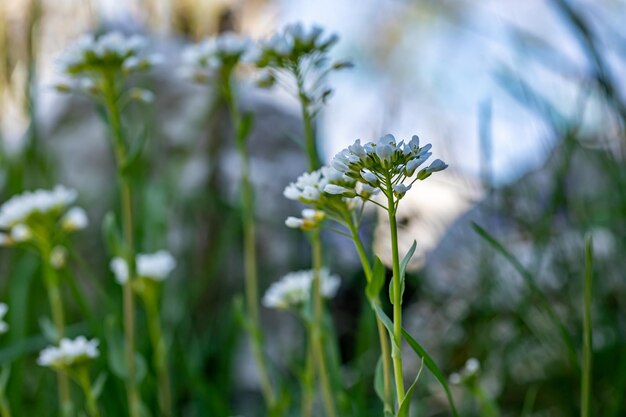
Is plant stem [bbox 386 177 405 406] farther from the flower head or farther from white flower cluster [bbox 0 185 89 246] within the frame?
→ white flower cluster [bbox 0 185 89 246]

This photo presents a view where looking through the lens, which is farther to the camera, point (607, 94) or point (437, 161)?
point (607, 94)

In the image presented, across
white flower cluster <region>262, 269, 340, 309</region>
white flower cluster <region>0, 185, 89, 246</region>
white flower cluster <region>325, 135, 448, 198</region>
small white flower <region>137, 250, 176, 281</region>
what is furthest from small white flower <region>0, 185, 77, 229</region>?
white flower cluster <region>325, 135, 448, 198</region>

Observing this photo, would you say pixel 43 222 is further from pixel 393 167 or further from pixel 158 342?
pixel 393 167

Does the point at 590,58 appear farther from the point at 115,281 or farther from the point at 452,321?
the point at 115,281

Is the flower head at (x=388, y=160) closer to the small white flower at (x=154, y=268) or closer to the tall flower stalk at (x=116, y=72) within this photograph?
the tall flower stalk at (x=116, y=72)

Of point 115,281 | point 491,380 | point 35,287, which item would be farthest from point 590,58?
point 35,287

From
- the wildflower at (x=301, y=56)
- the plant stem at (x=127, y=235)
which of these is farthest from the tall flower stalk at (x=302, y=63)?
the plant stem at (x=127, y=235)
